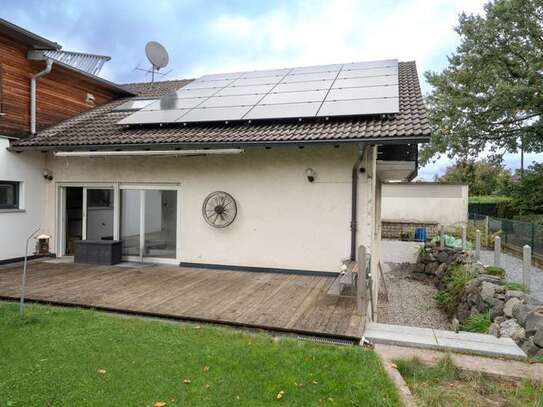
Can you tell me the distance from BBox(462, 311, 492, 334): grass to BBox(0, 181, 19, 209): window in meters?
11.0

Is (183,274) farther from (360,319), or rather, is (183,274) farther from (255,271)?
(360,319)

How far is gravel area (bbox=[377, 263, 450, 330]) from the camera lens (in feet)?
30.5

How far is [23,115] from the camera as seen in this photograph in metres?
9.87

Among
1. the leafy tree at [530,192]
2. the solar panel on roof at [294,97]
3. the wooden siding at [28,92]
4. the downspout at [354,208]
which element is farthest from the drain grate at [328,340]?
the leafy tree at [530,192]

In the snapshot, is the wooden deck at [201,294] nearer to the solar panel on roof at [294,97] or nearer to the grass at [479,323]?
the grass at [479,323]

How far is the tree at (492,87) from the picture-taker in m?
20.1

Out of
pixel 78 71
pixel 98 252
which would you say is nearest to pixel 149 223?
pixel 98 252

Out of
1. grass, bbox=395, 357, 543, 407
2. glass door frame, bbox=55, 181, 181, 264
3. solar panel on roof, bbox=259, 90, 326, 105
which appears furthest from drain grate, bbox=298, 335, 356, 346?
solar panel on roof, bbox=259, 90, 326, 105

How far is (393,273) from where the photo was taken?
14727mm

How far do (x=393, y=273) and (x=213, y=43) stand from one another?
17208mm

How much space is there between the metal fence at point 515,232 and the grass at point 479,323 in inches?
190

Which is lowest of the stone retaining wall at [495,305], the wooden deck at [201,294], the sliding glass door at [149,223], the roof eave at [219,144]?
the stone retaining wall at [495,305]

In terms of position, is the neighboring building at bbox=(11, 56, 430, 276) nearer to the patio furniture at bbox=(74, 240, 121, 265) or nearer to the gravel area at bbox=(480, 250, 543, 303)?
the patio furniture at bbox=(74, 240, 121, 265)

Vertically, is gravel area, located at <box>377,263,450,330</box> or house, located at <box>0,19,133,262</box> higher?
house, located at <box>0,19,133,262</box>
